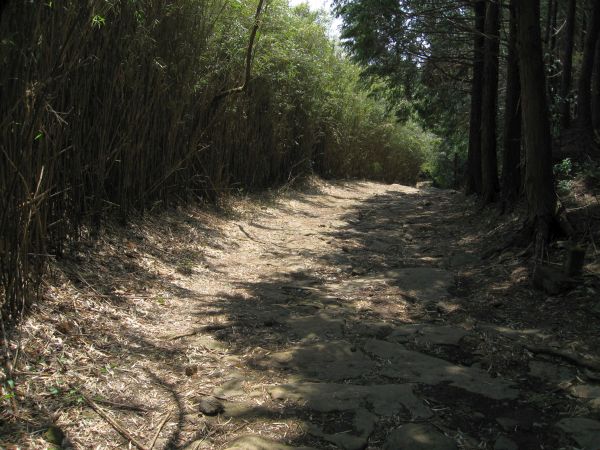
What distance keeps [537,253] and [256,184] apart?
6.21 metres

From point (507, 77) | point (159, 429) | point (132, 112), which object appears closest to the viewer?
point (159, 429)

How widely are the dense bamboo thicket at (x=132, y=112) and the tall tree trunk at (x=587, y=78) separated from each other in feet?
14.1

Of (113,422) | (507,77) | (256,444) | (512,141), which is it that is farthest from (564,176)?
(113,422)


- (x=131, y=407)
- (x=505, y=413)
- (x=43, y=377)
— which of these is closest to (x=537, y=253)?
(x=505, y=413)

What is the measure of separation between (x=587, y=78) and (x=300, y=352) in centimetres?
617

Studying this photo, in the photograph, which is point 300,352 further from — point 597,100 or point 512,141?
point 597,100

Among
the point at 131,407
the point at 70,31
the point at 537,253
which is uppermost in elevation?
the point at 70,31

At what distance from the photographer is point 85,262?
13.1ft

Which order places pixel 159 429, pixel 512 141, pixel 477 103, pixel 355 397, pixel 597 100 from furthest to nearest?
pixel 477 103, pixel 597 100, pixel 512 141, pixel 355 397, pixel 159 429

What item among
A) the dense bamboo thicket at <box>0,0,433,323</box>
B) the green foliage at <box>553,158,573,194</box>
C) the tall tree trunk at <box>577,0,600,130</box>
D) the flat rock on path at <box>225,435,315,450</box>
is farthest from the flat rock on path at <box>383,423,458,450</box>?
the tall tree trunk at <box>577,0,600,130</box>

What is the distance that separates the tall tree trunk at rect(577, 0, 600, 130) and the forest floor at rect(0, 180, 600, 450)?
234 centimetres

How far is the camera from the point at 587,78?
7.30 meters

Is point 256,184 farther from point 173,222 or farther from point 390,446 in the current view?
point 390,446

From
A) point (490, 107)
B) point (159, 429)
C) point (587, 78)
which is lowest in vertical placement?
point (159, 429)
